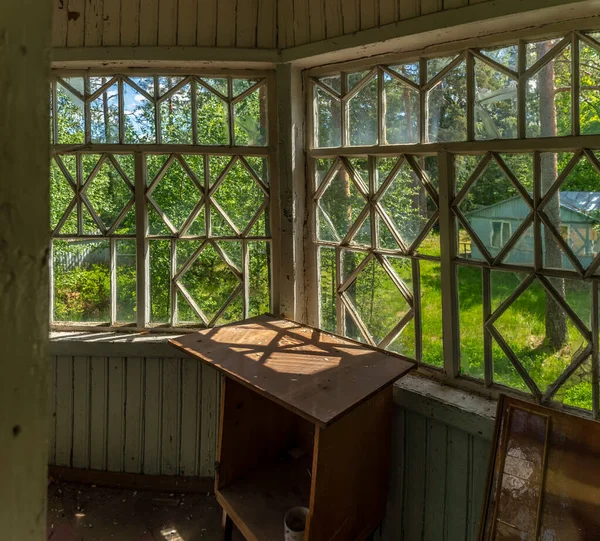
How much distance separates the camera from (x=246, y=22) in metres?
1.88

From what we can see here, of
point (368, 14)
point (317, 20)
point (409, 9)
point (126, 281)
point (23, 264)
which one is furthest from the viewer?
point (126, 281)

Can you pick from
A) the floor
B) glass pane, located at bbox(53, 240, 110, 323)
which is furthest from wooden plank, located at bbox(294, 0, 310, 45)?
the floor

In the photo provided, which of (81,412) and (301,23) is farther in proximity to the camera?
(81,412)

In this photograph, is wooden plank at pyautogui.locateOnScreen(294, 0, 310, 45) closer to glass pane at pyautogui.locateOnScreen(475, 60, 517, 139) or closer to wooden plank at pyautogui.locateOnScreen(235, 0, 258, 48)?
wooden plank at pyautogui.locateOnScreen(235, 0, 258, 48)

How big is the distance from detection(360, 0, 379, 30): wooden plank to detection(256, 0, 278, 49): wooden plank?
1.38ft

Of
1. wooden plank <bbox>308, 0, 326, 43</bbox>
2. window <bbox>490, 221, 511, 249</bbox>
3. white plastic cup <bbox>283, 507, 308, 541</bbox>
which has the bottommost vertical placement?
white plastic cup <bbox>283, 507, 308, 541</bbox>

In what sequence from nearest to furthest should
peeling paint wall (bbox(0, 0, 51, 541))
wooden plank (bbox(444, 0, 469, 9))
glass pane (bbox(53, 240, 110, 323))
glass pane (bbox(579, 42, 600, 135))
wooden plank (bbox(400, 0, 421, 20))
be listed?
peeling paint wall (bbox(0, 0, 51, 541)) < glass pane (bbox(579, 42, 600, 135)) < wooden plank (bbox(444, 0, 469, 9)) < wooden plank (bbox(400, 0, 421, 20)) < glass pane (bbox(53, 240, 110, 323))

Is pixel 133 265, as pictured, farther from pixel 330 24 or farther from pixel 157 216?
pixel 330 24

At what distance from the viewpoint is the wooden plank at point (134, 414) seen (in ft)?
6.61

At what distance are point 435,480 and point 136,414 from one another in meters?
1.39

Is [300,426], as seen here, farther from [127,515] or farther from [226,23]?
[226,23]

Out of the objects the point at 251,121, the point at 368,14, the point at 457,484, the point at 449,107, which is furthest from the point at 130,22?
the point at 457,484

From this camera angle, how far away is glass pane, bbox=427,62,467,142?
1.55 m

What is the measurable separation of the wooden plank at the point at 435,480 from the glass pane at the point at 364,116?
117cm
